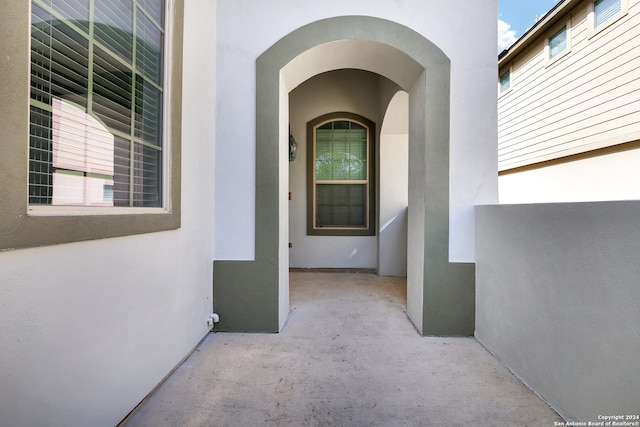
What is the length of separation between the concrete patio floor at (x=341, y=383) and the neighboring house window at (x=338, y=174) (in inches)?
101

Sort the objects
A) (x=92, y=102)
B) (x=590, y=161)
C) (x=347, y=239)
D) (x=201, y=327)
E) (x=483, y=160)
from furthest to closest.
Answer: (x=347, y=239), (x=590, y=161), (x=483, y=160), (x=201, y=327), (x=92, y=102)

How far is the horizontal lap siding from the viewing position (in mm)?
3487

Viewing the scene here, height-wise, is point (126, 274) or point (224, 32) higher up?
point (224, 32)

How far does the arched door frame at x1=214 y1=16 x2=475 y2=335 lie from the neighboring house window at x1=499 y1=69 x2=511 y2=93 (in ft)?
15.1

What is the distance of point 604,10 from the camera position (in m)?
3.74

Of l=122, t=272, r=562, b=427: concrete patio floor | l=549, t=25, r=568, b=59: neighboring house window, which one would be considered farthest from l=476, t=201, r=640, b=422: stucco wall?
l=549, t=25, r=568, b=59: neighboring house window

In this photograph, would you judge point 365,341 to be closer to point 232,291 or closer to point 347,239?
point 232,291

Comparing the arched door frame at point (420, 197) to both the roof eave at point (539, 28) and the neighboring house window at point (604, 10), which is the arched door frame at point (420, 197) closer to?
the neighboring house window at point (604, 10)

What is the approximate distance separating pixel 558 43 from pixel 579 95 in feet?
3.41

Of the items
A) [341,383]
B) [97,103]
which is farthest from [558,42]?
[97,103]

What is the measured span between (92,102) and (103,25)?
389 mm

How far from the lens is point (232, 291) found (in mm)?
2475

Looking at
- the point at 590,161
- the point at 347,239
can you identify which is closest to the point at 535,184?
the point at 590,161

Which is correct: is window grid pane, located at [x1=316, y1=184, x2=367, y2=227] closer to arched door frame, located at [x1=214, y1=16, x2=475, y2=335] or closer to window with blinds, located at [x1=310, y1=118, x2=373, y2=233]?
window with blinds, located at [x1=310, y1=118, x2=373, y2=233]
